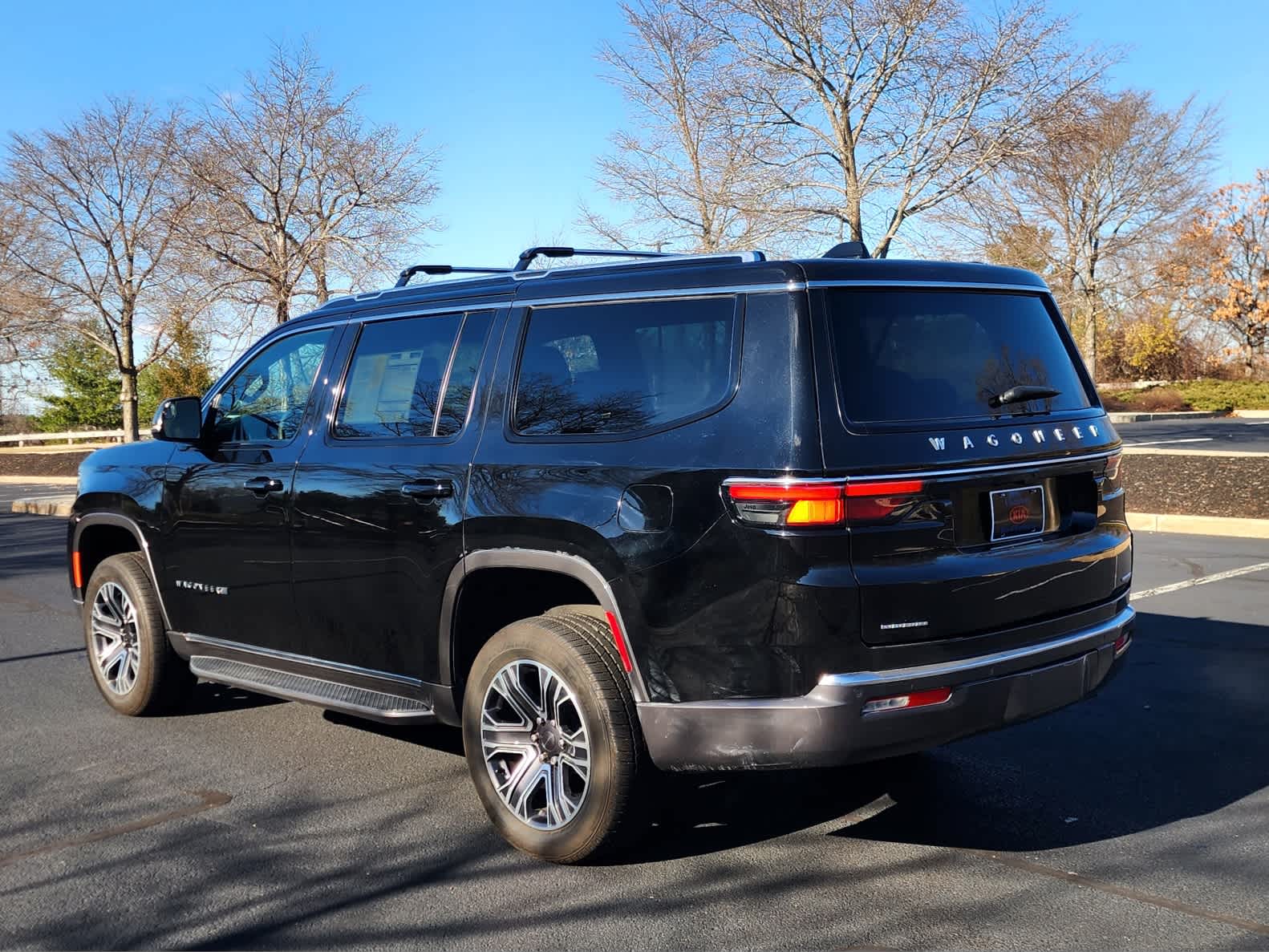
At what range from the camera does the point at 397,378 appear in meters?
4.85

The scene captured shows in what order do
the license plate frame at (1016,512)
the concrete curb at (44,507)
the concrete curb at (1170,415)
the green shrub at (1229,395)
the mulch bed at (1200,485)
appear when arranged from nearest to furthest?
1. the license plate frame at (1016,512)
2. the mulch bed at (1200,485)
3. the concrete curb at (44,507)
4. the concrete curb at (1170,415)
5. the green shrub at (1229,395)

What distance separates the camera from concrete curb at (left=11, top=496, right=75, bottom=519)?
1920cm

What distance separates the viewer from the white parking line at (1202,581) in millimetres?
9109

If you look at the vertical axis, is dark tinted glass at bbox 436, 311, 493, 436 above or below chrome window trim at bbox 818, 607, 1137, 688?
above

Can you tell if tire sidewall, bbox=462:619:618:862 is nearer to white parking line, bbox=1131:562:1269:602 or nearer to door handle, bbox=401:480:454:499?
door handle, bbox=401:480:454:499

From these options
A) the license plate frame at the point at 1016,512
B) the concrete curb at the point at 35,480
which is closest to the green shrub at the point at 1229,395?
the concrete curb at the point at 35,480

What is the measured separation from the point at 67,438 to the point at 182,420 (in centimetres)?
4084

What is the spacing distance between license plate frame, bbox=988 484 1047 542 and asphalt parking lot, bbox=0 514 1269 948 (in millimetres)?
1098

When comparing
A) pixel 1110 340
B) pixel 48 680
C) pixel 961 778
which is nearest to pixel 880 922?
pixel 961 778

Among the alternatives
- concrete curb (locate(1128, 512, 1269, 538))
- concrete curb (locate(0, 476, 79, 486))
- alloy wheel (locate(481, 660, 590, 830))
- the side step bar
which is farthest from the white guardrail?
alloy wheel (locate(481, 660, 590, 830))

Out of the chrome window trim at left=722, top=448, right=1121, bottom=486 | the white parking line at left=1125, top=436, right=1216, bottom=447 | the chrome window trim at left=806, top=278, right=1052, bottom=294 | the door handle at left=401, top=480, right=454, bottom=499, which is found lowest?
the white parking line at left=1125, top=436, right=1216, bottom=447

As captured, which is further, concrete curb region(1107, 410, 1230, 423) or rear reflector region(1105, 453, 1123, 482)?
concrete curb region(1107, 410, 1230, 423)

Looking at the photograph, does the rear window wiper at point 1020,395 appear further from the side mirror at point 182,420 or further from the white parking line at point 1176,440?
the white parking line at point 1176,440

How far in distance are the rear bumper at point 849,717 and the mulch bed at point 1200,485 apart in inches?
403
